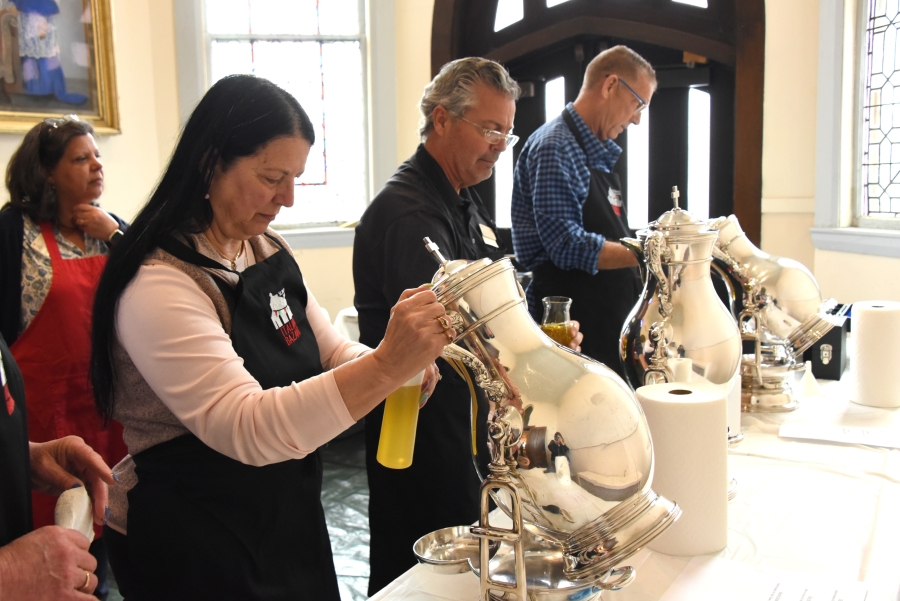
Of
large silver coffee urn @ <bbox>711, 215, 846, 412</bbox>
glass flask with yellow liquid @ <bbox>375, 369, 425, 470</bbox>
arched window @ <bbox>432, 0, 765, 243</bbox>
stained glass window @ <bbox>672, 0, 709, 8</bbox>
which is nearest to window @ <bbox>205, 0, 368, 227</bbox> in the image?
arched window @ <bbox>432, 0, 765, 243</bbox>

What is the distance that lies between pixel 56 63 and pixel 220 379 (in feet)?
11.6

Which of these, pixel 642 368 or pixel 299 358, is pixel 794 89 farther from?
pixel 299 358

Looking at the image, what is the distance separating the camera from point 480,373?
3.16 ft

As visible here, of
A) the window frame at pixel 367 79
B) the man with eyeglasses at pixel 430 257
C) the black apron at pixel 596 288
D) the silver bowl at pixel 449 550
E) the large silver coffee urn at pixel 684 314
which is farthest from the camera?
the window frame at pixel 367 79

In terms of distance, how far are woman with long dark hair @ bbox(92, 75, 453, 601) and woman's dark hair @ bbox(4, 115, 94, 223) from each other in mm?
1284

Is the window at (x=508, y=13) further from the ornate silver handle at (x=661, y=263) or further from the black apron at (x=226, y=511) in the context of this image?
the black apron at (x=226, y=511)

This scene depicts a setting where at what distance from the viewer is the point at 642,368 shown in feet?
4.99

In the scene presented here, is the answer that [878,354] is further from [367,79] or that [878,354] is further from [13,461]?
[367,79]

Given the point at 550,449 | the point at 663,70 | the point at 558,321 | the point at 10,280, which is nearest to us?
the point at 550,449

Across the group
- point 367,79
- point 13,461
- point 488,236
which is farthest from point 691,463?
point 367,79

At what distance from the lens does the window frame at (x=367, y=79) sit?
453 cm

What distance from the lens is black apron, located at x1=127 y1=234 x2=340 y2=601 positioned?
4.07 ft

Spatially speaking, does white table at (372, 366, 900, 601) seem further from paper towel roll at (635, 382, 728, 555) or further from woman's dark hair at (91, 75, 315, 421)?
woman's dark hair at (91, 75, 315, 421)

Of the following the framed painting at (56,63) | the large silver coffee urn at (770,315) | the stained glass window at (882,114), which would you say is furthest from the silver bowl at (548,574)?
the framed painting at (56,63)
